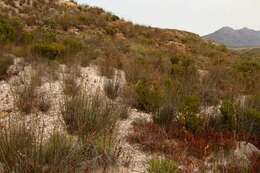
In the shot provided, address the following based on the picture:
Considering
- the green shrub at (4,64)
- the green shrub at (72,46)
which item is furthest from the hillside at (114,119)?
the green shrub at (72,46)

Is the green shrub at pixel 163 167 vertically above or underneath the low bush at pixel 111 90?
underneath

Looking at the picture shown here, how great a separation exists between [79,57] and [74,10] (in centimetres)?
1334

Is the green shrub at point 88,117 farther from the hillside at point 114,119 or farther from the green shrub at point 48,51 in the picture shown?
the green shrub at point 48,51

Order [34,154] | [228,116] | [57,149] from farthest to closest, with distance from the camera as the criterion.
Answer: [228,116] → [57,149] → [34,154]

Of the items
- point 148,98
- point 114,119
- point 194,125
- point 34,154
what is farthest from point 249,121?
point 34,154

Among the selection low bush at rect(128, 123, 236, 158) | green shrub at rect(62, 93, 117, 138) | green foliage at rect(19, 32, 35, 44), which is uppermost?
green foliage at rect(19, 32, 35, 44)

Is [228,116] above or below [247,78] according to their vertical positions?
below

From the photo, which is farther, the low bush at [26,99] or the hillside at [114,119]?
the low bush at [26,99]

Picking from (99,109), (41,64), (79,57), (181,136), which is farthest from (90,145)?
(79,57)

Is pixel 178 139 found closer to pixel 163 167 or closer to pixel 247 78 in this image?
pixel 163 167

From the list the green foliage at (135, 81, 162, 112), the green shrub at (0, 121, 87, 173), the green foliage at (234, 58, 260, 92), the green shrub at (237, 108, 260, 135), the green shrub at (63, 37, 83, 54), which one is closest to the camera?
the green shrub at (0, 121, 87, 173)

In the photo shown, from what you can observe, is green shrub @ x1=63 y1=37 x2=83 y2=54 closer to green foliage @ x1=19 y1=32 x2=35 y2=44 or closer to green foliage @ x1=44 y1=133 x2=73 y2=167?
green foliage @ x1=19 y1=32 x2=35 y2=44

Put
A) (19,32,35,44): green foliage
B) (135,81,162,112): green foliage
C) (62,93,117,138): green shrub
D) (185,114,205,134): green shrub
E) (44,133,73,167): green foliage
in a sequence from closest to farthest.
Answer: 1. (44,133,73,167): green foliage
2. (62,93,117,138): green shrub
3. (185,114,205,134): green shrub
4. (135,81,162,112): green foliage
5. (19,32,35,44): green foliage

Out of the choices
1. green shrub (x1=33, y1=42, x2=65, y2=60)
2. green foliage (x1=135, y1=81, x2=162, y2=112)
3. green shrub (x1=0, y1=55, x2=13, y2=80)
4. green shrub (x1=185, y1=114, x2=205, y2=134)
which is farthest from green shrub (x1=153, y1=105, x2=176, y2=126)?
green shrub (x1=33, y1=42, x2=65, y2=60)
